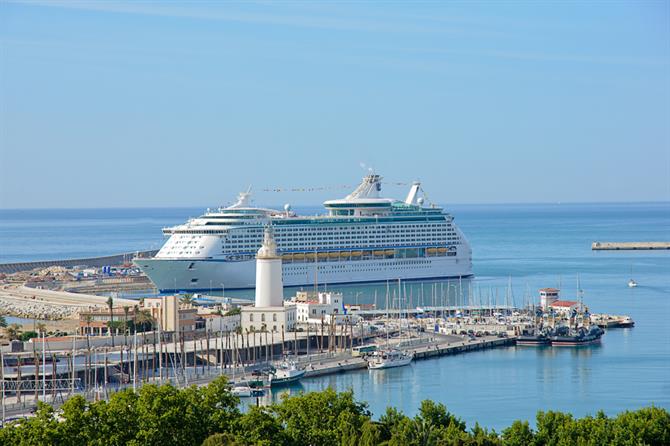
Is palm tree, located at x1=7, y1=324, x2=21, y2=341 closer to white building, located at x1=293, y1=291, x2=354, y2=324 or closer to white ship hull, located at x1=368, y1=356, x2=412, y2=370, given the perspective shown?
white building, located at x1=293, y1=291, x2=354, y2=324

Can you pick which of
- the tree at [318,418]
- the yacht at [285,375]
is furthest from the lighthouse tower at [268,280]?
the tree at [318,418]

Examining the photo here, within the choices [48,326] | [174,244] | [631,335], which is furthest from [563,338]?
[174,244]

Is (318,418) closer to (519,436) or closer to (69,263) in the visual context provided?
(519,436)

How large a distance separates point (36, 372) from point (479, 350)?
1968cm

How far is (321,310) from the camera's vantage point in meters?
50.0

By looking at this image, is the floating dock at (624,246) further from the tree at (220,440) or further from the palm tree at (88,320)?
the tree at (220,440)

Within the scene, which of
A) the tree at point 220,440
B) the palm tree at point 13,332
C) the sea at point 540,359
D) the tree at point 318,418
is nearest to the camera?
the tree at point 220,440

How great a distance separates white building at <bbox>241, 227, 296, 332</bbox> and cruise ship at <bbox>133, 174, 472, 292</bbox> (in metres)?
24.4

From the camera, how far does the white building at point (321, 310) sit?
161ft

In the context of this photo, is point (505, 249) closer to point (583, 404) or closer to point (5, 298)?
point (5, 298)

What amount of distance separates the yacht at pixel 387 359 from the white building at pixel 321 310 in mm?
4980

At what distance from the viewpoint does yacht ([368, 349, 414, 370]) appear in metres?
42.4

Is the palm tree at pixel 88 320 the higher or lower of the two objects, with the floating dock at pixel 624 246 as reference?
lower

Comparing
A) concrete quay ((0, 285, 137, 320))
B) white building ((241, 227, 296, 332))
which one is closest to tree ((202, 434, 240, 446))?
white building ((241, 227, 296, 332))
